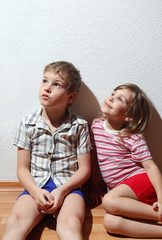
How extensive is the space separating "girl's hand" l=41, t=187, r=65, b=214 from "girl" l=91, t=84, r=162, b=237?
0.18 m

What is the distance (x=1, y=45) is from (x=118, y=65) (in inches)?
21.9

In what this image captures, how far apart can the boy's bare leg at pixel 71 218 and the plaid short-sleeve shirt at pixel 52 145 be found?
3.9 inches

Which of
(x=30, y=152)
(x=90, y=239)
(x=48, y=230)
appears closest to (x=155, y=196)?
(x=90, y=239)

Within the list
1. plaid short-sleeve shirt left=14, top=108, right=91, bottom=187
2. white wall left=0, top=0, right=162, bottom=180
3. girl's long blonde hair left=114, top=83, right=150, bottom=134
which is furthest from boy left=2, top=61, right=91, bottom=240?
girl's long blonde hair left=114, top=83, right=150, bottom=134

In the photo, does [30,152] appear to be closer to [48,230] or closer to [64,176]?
[64,176]

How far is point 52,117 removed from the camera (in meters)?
1.08

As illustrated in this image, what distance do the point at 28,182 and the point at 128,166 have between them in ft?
1.48

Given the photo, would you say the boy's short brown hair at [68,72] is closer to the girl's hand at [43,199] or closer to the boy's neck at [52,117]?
the boy's neck at [52,117]

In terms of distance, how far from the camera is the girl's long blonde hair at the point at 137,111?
1.07m

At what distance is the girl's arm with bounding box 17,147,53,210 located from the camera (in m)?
0.92

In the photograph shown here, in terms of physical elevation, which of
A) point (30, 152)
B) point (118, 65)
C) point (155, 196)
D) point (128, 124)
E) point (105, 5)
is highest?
point (105, 5)

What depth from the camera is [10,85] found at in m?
1.13

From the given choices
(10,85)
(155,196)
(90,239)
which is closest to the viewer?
(90,239)

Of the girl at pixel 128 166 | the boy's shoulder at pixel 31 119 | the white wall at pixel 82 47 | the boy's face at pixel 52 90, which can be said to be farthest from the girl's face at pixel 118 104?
the boy's shoulder at pixel 31 119
